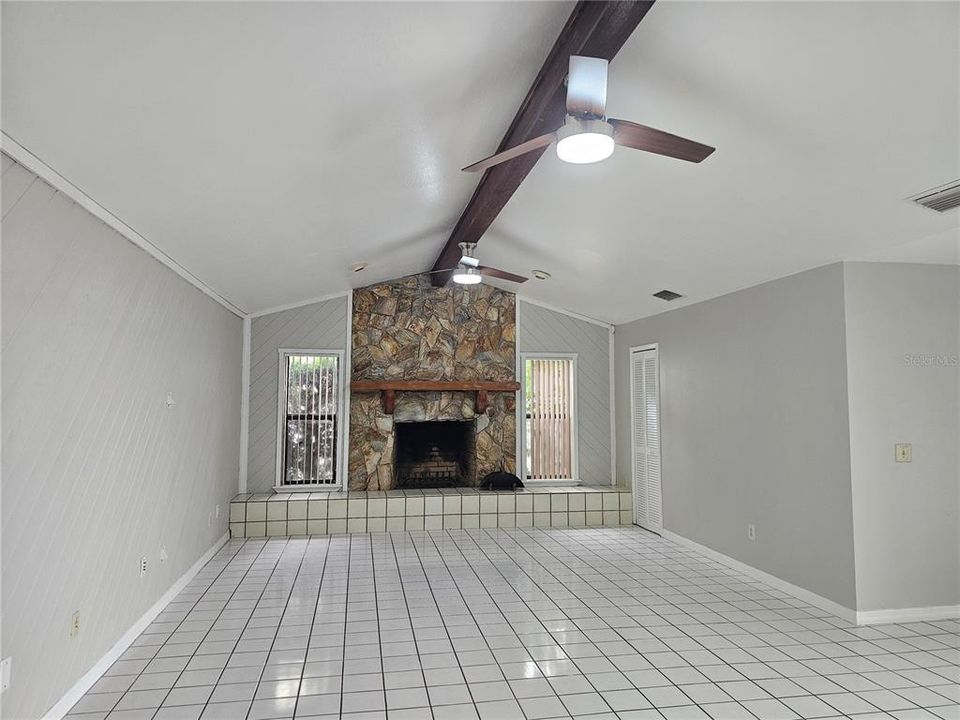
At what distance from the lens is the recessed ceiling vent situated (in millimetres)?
2936

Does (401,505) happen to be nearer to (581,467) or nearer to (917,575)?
(581,467)

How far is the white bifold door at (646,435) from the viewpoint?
6188 millimetres

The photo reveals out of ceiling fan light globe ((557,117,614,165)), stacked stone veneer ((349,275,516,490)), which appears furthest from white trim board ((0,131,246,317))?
stacked stone veneer ((349,275,516,490))

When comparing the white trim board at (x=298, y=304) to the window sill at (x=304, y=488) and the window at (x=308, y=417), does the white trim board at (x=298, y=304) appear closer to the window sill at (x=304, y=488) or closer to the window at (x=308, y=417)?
the window at (x=308, y=417)

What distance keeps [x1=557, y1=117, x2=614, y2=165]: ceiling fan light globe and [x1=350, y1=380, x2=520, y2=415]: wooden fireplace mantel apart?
4.55 m

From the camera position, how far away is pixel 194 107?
7.47 feet

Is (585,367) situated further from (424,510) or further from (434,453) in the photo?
(424,510)

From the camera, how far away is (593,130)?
2.17 metres

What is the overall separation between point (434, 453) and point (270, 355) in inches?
88.6

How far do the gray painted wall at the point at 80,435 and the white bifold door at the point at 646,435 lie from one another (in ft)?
14.2

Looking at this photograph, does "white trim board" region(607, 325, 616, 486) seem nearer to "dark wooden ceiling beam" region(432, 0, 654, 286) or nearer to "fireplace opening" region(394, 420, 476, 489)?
"fireplace opening" region(394, 420, 476, 489)

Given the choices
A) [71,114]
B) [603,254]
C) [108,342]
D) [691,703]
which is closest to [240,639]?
[108,342]

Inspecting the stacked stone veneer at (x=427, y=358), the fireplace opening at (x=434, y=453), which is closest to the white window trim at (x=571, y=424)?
the stacked stone veneer at (x=427, y=358)

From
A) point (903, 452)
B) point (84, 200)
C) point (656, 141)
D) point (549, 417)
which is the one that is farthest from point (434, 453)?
point (656, 141)
